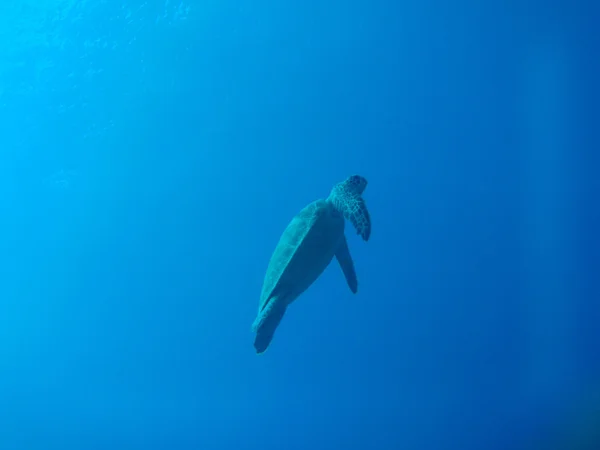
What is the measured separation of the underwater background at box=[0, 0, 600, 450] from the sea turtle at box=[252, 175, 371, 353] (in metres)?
12.1

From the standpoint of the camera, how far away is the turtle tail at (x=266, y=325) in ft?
18.8

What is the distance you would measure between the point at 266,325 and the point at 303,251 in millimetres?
943

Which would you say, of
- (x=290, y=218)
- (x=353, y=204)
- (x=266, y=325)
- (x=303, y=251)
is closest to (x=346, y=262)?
(x=303, y=251)

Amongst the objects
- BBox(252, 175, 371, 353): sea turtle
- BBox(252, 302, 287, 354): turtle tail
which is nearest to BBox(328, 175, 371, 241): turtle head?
BBox(252, 175, 371, 353): sea turtle

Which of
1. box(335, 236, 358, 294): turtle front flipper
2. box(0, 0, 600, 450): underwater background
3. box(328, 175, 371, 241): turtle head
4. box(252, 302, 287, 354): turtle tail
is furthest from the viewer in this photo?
box(0, 0, 600, 450): underwater background

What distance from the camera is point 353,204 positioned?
561 cm

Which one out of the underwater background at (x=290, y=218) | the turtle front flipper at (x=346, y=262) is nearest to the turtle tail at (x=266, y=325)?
the turtle front flipper at (x=346, y=262)

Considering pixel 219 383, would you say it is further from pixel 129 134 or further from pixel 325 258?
pixel 325 258

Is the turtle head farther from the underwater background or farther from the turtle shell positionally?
the underwater background

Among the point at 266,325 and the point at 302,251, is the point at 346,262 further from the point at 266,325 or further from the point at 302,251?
the point at 266,325

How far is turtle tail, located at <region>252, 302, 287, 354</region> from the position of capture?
225 inches

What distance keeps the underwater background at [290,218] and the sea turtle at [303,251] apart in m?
12.1

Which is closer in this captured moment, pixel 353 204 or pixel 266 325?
pixel 353 204

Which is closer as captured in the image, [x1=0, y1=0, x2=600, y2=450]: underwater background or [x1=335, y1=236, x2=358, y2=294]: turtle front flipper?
[x1=335, y1=236, x2=358, y2=294]: turtle front flipper
